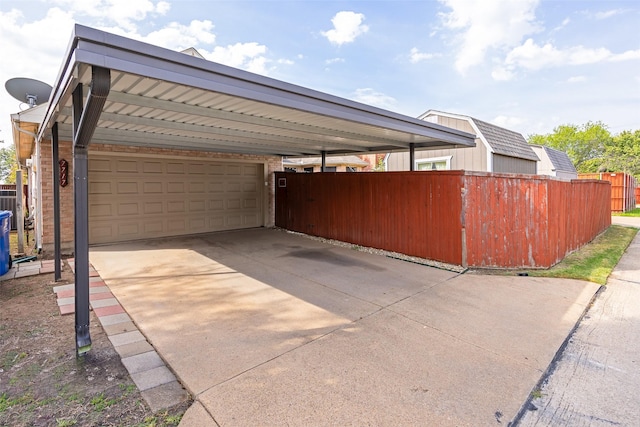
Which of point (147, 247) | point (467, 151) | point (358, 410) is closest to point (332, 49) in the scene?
point (467, 151)

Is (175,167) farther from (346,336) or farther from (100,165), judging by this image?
(346,336)

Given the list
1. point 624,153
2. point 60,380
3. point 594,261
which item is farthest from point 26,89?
point 624,153

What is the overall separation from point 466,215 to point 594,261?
3.00 m

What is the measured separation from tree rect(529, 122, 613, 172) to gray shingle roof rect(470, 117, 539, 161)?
34.3 m

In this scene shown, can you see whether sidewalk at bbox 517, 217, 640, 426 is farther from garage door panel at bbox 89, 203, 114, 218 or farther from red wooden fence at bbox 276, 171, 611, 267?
garage door panel at bbox 89, 203, 114, 218

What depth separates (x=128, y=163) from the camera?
822cm

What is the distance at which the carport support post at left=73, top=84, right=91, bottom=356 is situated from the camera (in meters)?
2.82

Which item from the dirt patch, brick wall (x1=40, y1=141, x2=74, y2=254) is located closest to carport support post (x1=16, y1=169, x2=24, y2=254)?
brick wall (x1=40, y1=141, x2=74, y2=254)

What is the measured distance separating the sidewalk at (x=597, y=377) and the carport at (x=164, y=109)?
11.2 ft

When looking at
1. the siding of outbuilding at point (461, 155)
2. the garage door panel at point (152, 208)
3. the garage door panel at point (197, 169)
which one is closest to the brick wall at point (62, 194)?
the garage door panel at point (197, 169)

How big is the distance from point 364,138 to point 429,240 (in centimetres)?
246

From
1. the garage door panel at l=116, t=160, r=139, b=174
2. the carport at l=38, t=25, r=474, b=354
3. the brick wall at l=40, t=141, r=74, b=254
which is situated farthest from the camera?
the garage door panel at l=116, t=160, r=139, b=174

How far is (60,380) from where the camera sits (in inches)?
102

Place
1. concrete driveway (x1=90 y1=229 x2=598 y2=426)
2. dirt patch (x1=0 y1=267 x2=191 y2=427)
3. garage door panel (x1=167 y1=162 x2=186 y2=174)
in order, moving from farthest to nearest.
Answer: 1. garage door panel (x1=167 y1=162 x2=186 y2=174)
2. concrete driveway (x1=90 y1=229 x2=598 y2=426)
3. dirt patch (x1=0 y1=267 x2=191 y2=427)
